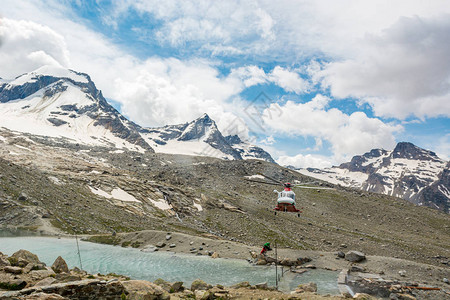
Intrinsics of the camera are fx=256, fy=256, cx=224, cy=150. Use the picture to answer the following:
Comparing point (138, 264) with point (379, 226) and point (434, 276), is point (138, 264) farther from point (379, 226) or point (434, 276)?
point (379, 226)

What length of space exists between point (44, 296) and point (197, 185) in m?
87.6

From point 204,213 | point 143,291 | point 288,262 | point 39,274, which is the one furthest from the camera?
point 204,213

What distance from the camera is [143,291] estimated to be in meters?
14.3

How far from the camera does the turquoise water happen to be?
27.0m

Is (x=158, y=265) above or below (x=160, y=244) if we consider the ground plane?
below

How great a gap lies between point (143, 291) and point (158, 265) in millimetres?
18658

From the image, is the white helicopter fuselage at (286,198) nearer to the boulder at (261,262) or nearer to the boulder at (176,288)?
the boulder at (261,262)

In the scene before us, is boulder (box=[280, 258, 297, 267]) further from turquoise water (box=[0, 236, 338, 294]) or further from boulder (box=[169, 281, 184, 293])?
boulder (box=[169, 281, 184, 293])

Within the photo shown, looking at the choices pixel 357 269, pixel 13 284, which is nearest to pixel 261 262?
pixel 357 269

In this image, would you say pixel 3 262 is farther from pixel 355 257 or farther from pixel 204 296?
pixel 355 257

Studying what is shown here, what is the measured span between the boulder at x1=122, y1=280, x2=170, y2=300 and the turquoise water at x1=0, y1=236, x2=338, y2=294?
10.1 metres

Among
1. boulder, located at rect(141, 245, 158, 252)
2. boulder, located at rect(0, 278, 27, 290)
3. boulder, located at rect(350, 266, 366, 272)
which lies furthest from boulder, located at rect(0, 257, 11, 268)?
boulder, located at rect(350, 266, 366, 272)

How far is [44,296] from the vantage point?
1142 cm

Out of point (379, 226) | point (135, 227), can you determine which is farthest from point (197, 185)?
point (379, 226)
